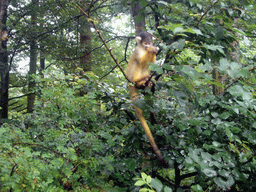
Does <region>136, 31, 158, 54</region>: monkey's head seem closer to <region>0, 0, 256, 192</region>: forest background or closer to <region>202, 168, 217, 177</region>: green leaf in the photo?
<region>0, 0, 256, 192</region>: forest background

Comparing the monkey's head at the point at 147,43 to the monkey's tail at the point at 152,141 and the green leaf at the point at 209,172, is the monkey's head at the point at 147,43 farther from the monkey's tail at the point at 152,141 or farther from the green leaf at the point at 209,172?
the green leaf at the point at 209,172

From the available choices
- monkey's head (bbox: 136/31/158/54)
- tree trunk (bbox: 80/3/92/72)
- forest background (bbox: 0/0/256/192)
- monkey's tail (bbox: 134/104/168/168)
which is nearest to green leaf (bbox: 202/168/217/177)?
forest background (bbox: 0/0/256/192)

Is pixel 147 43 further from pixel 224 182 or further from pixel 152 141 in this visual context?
pixel 224 182

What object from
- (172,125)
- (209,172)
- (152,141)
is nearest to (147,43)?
(172,125)

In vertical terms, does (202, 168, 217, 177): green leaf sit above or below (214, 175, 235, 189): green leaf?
above

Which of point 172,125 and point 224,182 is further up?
point 172,125

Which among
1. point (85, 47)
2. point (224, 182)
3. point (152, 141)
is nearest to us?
point (224, 182)

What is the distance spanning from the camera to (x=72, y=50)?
5109 mm

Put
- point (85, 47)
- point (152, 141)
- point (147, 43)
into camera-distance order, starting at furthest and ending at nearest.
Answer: point (85, 47)
point (147, 43)
point (152, 141)

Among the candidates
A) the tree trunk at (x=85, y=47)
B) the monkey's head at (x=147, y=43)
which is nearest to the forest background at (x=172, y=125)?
the monkey's head at (x=147, y=43)

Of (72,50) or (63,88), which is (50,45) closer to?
(72,50)

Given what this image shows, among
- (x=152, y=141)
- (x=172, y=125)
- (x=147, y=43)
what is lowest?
(x=152, y=141)

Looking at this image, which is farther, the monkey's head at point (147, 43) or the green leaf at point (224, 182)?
the monkey's head at point (147, 43)

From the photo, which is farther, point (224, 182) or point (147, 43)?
point (147, 43)
